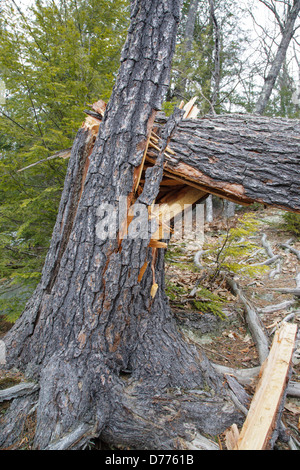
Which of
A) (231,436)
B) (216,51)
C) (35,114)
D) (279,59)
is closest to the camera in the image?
(231,436)

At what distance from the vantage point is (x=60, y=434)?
182cm

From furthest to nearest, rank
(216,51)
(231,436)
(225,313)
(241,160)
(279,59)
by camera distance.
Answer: (279,59)
(216,51)
(225,313)
(241,160)
(231,436)

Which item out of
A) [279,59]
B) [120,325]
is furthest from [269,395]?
[279,59]

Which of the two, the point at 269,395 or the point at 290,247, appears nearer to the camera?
the point at 269,395

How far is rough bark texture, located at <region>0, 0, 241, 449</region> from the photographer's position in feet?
6.33

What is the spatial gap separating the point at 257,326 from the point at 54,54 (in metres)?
4.69

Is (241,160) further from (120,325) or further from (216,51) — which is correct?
(216,51)

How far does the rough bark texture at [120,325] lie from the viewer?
1.93 meters

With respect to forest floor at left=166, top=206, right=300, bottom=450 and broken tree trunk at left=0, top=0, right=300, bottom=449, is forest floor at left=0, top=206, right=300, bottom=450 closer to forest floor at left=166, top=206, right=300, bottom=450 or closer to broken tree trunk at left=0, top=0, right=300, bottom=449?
forest floor at left=166, top=206, right=300, bottom=450

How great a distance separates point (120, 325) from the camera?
7.13 ft

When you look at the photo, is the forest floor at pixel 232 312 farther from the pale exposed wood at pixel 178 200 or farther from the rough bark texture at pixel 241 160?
the rough bark texture at pixel 241 160

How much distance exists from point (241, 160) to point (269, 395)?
68.8 inches

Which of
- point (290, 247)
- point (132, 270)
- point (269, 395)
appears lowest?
point (269, 395)
